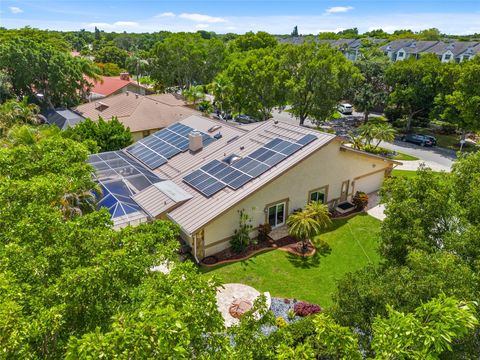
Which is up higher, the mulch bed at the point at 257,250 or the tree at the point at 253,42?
the tree at the point at 253,42

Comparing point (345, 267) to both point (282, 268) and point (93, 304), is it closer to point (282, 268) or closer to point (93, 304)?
point (282, 268)

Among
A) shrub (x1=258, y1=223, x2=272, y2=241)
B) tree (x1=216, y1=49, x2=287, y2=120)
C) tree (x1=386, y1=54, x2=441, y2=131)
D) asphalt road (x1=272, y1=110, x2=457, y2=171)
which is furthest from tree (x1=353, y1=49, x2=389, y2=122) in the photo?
shrub (x1=258, y1=223, x2=272, y2=241)

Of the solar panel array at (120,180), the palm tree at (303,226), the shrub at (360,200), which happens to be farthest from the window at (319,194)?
the solar panel array at (120,180)

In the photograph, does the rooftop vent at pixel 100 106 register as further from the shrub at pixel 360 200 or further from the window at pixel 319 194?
the shrub at pixel 360 200

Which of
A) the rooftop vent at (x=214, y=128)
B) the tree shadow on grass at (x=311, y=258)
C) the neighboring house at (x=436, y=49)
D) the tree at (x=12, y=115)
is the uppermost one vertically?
the neighboring house at (x=436, y=49)

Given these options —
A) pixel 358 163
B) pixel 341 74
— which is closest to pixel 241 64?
pixel 341 74

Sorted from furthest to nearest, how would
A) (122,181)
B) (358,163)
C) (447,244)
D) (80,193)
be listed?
(358,163), (122,181), (80,193), (447,244)

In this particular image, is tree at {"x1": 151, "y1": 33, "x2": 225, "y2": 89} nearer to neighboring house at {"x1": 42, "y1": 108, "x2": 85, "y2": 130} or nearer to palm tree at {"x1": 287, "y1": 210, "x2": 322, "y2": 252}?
neighboring house at {"x1": 42, "y1": 108, "x2": 85, "y2": 130}
